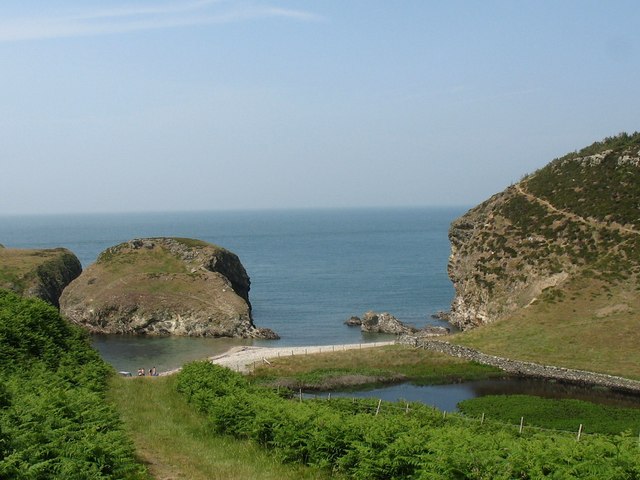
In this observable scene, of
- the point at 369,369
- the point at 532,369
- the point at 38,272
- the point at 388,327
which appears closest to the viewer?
the point at 532,369

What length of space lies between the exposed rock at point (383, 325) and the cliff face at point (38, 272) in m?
54.6

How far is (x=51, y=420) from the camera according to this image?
2005 centimetres

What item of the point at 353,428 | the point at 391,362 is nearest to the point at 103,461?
the point at 353,428

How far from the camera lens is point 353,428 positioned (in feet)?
73.6

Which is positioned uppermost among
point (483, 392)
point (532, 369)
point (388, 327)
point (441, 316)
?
point (532, 369)

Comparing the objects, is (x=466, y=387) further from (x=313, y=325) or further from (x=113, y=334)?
(x=113, y=334)

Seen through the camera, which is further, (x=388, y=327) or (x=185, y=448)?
(x=388, y=327)

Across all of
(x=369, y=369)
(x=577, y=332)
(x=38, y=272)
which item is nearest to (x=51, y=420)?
(x=369, y=369)

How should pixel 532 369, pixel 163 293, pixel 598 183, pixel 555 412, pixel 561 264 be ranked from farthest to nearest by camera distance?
1. pixel 163 293
2. pixel 598 183
3. pixel 561 264
4. pixel 532 369
5. pixel 555 412

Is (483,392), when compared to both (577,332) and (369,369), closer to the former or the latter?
(369,369)

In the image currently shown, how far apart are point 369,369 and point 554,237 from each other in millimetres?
41031

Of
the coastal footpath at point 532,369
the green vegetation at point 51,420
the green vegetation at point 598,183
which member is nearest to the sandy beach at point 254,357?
the coastal footpath at point 532,369

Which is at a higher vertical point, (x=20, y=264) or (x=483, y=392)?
(x=20, y=264)

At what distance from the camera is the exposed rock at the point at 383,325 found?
99.2 meters
